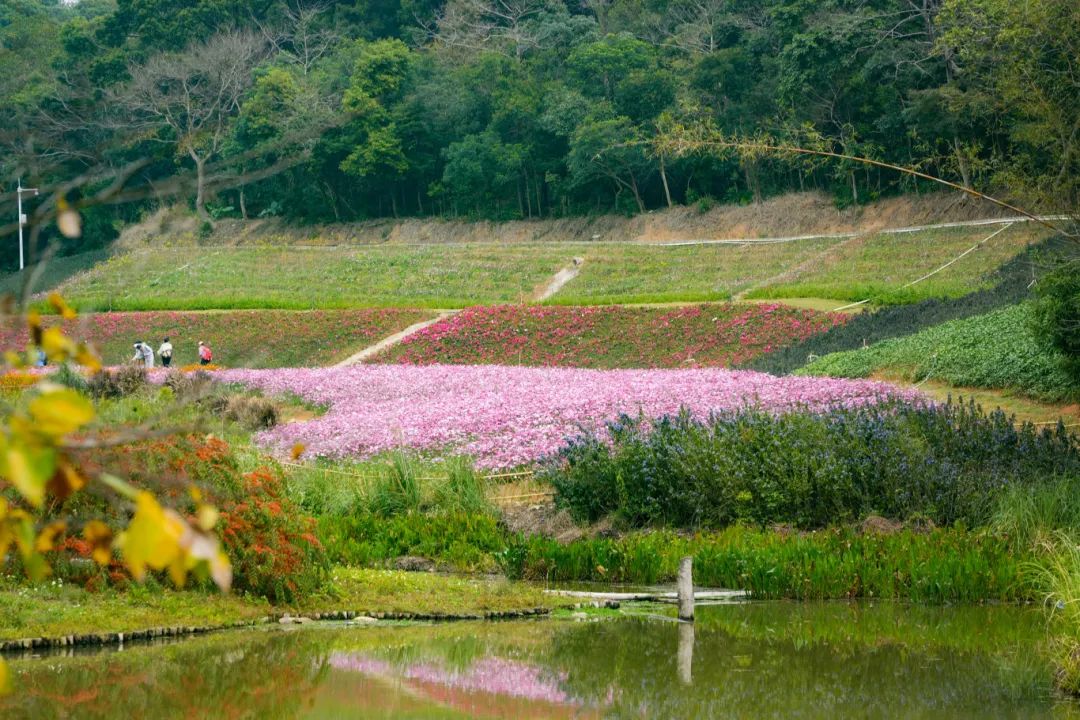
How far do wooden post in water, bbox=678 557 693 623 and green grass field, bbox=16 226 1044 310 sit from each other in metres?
30.6

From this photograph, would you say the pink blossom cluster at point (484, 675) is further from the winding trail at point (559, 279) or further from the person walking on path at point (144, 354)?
the winding trail at point (559, 279)

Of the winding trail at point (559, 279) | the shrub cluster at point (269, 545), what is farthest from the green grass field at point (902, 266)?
the shrub cluster at point (269, 545)

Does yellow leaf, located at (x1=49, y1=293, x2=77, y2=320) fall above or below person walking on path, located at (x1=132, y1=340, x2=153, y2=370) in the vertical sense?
above

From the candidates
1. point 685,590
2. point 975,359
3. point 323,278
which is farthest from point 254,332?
point 685,590

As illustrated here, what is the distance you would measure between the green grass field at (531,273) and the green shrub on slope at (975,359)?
539 inches

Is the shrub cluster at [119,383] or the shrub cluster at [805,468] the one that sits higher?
the shrub cluster at [805,468]

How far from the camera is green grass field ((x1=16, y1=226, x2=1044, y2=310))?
4772 centimetres

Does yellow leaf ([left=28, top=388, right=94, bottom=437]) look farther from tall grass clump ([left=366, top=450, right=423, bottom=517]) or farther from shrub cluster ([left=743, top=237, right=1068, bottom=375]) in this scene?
shrub cluster ([left=743, top=237, right=1068, bottom=375])

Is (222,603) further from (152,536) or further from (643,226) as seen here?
(643,226)

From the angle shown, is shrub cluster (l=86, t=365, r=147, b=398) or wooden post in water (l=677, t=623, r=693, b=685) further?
shrub cluster (l=86, t=365, r=147, b=398)

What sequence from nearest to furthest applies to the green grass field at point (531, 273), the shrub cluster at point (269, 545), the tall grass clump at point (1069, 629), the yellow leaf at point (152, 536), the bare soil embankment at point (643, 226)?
1. the yellow leaf at point (152, 536)
2. the tall grass clump at point (1069, 629)
3. the shrub cluster at point (269, 545)
4. the green grass field at point (531, 273)
5. the bare soil embankment at point (643, 226)

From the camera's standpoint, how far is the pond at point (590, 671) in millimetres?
9461

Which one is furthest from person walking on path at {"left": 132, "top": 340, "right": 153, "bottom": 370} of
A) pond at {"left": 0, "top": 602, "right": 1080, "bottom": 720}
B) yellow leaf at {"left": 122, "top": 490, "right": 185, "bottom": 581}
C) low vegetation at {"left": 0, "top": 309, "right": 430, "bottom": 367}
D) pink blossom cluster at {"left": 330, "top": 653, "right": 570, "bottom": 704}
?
yellow leaf at {"left": 122, "top": 490, "right": 185, "bottom": 581}

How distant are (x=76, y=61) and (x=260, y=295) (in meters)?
32.0
